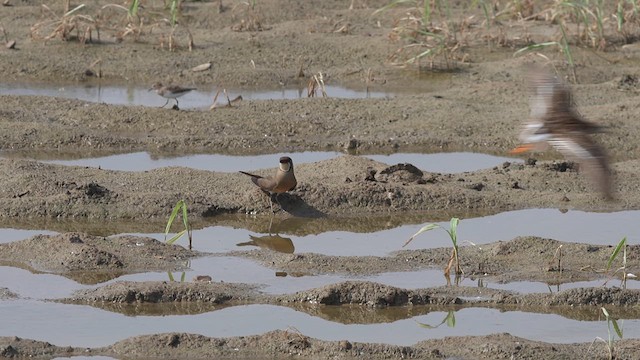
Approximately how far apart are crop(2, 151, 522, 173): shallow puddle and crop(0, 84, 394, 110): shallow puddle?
66.4 inches

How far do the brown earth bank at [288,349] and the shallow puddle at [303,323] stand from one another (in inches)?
9.3

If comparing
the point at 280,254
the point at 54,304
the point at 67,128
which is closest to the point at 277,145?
the point at 67,128

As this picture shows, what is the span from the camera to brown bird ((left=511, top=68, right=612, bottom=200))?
285 inches

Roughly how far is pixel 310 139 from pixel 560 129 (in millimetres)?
4229

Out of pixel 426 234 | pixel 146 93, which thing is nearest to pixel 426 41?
pixel 146 93

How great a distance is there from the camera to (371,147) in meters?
11.6

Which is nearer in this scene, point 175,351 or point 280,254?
point 175,351

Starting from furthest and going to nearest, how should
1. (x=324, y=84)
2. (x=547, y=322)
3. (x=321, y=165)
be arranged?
(x=324, y=84), (x=321, y=165), (x=547, y=322)

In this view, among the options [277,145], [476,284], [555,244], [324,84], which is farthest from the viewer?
[324,84]

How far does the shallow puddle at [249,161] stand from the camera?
10.9 metres

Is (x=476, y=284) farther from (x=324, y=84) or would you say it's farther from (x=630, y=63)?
(x=630, y=63)

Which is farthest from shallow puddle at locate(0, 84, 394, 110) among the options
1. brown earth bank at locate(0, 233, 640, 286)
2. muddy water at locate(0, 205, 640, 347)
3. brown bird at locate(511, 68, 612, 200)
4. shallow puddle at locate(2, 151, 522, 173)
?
brown bird at locate(511, 68, 612, 200)

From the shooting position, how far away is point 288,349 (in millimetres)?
6875

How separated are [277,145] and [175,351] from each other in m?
4.86
